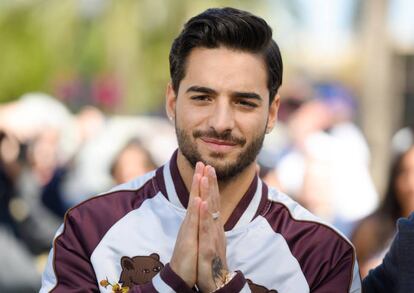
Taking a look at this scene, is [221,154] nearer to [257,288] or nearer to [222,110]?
[222,110]

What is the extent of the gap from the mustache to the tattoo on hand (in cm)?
43

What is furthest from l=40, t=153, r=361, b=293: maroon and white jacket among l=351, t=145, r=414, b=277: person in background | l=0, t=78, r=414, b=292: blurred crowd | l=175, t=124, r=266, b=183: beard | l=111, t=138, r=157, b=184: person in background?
l=111, t=138, r=157, b=184: person in background

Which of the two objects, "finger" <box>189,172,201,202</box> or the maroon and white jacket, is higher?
"finger" <box>189,172,201,202</box>

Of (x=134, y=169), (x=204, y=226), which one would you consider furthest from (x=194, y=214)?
(x=134, y=169)

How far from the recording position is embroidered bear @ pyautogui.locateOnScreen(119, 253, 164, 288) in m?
4.59

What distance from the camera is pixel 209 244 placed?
14.3ft

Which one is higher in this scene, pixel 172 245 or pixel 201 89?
pixel 201 89

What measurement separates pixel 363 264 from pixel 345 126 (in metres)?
4.96

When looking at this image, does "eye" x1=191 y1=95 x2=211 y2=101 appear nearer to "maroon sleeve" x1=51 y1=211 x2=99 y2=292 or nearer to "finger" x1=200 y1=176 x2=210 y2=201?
"finger" x1=200 y1=176 x2=210 y2=201

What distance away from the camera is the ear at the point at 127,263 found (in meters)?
4.62

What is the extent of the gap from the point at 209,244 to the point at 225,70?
641 millimetres

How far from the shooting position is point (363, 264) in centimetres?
729

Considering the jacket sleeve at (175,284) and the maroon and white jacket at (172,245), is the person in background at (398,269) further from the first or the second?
the jacket sleeve at (175,284)

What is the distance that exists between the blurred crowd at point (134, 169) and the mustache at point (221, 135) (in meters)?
2.52
